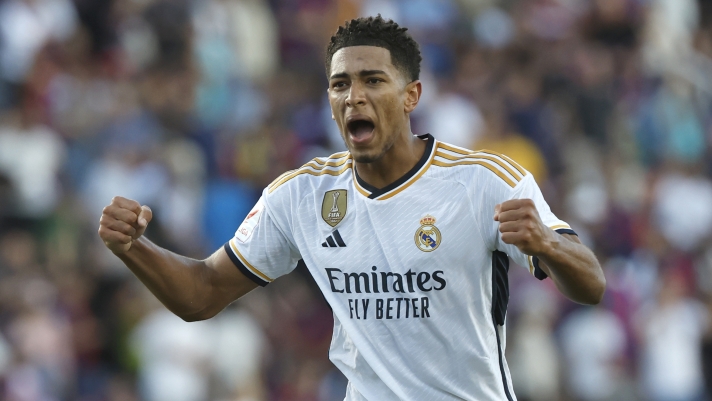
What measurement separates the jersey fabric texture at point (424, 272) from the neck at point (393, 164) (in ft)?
0.14

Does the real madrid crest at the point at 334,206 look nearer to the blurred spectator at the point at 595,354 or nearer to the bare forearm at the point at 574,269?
the bare forearm at the point at 574,269

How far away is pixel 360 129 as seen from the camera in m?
5.10

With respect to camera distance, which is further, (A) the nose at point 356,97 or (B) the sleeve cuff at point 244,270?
(B) the sleeve cuff at point 244,270

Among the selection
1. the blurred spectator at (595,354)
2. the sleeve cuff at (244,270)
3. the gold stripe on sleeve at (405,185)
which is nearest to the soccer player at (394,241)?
the gold stripe on sleeve at (405,185)

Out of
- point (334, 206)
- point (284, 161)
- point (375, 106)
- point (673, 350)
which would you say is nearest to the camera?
point (375, 106)

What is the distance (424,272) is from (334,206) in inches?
22.5

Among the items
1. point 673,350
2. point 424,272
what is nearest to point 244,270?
point 424,272

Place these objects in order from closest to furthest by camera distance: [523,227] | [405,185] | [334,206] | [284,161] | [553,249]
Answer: [523,227] → [553,249] → [405,185] → [334,206] → [284,161]

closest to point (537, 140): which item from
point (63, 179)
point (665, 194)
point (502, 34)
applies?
point (665, 194)

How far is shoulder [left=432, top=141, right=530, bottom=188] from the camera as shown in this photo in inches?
192

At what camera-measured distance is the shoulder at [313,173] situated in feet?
17.6

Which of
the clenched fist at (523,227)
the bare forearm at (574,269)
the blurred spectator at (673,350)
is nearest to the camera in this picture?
the clenched fist at (523,227)

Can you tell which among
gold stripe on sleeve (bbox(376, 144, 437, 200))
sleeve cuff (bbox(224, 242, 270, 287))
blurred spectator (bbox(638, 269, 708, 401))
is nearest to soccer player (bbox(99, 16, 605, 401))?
gold stripe on sleeve (bbox(376, 144, 437, 200))

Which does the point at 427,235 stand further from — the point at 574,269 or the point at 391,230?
the point at 574,269
